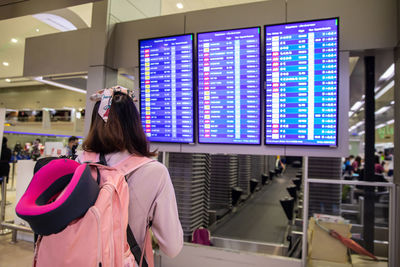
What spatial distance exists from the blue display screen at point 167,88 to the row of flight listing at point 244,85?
11 mm

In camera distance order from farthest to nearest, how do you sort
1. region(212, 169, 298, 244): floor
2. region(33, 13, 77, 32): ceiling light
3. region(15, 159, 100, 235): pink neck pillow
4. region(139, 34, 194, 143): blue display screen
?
region(33, 13, 77, 32): ceiling light
region(212, 169, 298, 244): floor
region(139, 34, 194, 143): blue display screen
region(15, 159, 100, 235): pink neck pillow

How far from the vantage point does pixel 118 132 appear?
51.6 inches

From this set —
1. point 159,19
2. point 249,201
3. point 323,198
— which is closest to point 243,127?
point 159,19

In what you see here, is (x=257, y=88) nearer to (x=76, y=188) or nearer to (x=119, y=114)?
(x=119, y=114)

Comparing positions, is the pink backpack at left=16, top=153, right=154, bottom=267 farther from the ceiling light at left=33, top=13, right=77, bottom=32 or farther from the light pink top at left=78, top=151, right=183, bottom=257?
the ceiling light at left=33, top=13, right=77, bottom=32

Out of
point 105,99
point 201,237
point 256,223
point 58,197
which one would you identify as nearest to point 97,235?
point 58,197

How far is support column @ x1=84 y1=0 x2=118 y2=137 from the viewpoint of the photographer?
12.0 ft

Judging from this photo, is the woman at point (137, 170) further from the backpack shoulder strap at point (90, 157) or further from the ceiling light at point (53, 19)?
the ceiling light at point (53, 19)

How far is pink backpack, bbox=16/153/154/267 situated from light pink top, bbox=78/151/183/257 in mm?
85

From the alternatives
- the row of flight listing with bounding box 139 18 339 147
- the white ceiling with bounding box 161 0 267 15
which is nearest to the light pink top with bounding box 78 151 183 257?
the row of flight listing with bounding box 139 18 339 147

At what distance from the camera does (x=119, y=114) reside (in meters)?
1.34

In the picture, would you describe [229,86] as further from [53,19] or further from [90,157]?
[53,19]

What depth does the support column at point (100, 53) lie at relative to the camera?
3.65m

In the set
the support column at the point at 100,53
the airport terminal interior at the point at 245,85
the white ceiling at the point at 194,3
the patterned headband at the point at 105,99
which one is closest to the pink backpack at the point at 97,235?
the patterned headband at the point at 105,99
